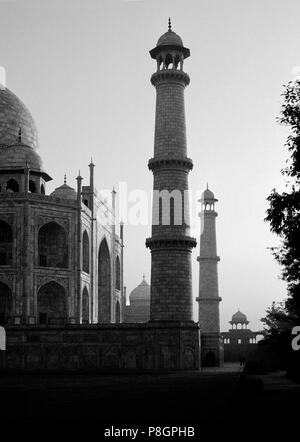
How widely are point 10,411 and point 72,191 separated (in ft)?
121

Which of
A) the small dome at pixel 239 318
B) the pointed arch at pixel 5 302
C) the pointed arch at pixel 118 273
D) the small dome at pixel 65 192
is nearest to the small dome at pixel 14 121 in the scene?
the small dome at pixel 65 192

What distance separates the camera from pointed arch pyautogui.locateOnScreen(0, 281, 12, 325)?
41.4 metres

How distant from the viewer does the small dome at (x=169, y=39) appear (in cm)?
3628

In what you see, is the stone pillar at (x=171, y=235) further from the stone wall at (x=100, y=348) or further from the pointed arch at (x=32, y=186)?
the pointed arch at (x=32, y=186)

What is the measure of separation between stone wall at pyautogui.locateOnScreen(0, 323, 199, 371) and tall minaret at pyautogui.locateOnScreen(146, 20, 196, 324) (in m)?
1.30

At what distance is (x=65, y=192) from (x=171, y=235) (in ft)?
46.8

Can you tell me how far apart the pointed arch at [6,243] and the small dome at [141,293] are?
106 ft

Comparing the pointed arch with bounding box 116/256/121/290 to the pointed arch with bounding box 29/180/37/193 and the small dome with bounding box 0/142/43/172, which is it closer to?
the pointed arch with bounding box 29/180/37/193

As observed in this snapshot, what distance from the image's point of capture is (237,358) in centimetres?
6100

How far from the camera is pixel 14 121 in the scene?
49812mm

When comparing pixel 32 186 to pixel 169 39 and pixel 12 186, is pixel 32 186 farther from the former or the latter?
pixel 169 39

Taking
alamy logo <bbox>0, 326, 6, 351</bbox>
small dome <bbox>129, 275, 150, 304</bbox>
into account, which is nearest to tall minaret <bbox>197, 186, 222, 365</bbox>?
alamy logo <bbox>0, 326, 6, 351</bbox>

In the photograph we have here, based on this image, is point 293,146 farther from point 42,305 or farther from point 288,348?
A: point 42,305
